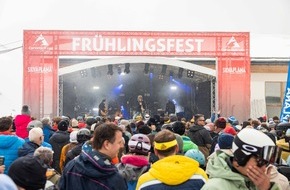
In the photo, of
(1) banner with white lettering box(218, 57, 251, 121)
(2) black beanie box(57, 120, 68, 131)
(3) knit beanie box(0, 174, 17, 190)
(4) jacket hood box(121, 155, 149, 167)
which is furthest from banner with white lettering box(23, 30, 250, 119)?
(3) knit beanie box(0, 174, 17, 190)

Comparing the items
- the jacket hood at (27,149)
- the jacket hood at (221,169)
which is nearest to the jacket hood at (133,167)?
the jacket hood at (221,169)

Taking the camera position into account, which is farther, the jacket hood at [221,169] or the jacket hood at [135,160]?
the jacket hood at [135,160]

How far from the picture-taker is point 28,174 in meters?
3.01

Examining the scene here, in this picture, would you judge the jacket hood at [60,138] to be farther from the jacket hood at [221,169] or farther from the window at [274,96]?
the window at [274,96]

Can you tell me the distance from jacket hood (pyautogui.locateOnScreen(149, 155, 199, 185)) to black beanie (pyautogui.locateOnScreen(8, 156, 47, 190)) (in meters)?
0.90

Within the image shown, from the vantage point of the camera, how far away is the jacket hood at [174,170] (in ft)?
10.9

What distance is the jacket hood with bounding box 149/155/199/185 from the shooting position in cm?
332

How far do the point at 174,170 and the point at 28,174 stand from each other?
1126mm

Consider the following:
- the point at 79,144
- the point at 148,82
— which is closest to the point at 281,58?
the point at 148,82

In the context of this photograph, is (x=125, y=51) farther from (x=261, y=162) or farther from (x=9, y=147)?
(x=261, y=162)

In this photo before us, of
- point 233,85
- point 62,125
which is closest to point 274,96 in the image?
point 233,85

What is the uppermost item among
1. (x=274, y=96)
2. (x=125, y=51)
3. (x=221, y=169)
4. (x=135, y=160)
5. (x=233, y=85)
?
(x=125, y=51)

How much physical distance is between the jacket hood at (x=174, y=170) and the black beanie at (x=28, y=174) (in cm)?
90

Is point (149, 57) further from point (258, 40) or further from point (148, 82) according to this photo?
point (258, 40)
